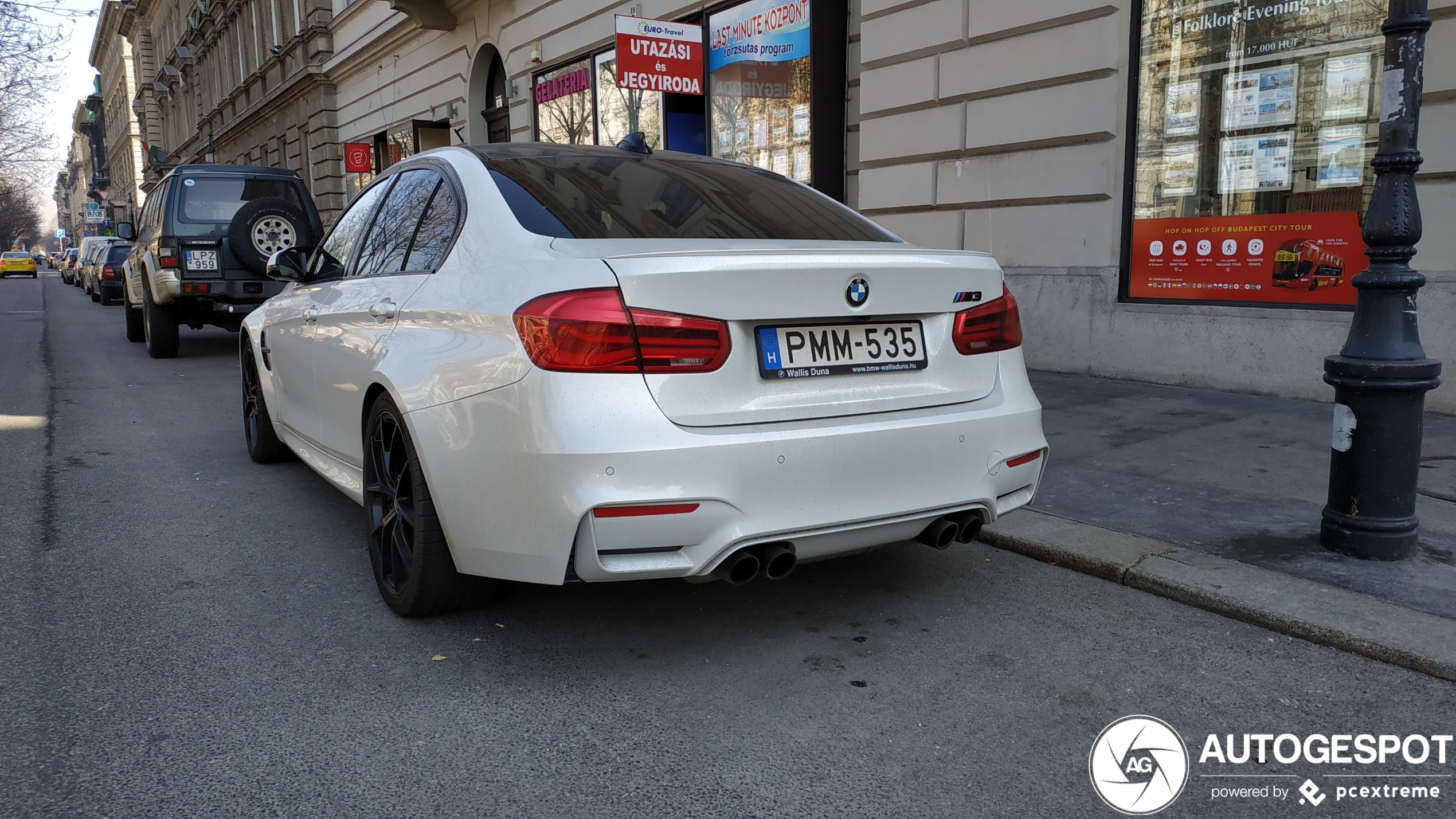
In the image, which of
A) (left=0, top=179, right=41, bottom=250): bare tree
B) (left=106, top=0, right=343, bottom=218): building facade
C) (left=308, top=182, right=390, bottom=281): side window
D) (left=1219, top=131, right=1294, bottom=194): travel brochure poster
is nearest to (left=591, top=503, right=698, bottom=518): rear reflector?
(left=308, top=182, right=390, bottom=281): side window

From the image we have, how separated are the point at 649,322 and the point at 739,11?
10.1 metres

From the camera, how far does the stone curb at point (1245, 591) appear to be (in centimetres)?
304

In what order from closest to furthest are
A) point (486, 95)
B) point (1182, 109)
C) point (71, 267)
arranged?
point (1182, 109)
point (486, 95)
point (71, 267)

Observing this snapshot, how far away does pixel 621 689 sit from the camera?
2.91m

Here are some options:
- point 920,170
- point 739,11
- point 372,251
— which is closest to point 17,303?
point 739,11

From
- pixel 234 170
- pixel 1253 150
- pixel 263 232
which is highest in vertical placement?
pixel 234 170

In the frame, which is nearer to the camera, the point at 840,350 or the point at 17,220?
the point at 840,350

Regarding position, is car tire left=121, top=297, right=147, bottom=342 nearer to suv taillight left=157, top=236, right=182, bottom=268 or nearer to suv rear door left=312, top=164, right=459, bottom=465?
suv taillight left=157, top=236, right=182, bottom=268

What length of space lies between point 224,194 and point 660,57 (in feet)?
16.8

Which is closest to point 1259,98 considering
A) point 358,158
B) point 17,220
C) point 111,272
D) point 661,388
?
point 661,388

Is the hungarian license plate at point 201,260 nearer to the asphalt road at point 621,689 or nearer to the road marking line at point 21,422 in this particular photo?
the road marking line at point 21,422

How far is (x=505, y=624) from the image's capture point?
339cm

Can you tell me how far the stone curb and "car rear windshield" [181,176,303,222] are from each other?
9718 mm

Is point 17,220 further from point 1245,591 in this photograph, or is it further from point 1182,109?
point 1245,591
